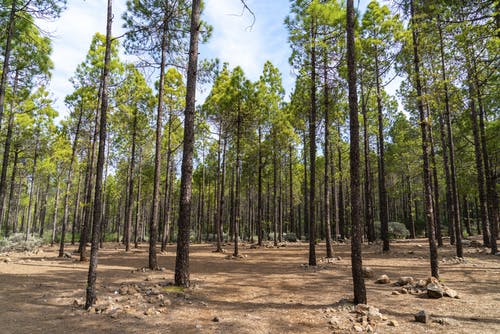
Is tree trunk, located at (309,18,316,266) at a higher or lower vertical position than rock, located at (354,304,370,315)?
higher

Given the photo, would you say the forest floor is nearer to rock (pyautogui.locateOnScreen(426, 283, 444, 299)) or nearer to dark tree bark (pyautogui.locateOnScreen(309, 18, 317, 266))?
rock (pyautogui.locateOnScreen(426, 283, 444, 299))

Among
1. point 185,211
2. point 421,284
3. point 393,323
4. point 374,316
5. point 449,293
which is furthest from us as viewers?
point 185,211

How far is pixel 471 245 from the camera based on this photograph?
1770 centimetres

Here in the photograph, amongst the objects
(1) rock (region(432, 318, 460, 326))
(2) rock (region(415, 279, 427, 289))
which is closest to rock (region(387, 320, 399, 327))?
(1) rock (region(432, 318, 460, 326))

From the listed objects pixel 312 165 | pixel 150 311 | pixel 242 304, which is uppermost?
pixel 312 165

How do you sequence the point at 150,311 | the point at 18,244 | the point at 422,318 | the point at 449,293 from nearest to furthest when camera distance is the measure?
the point at 422,318
the point at 150,311
the point at 449,293
the point at 18,244

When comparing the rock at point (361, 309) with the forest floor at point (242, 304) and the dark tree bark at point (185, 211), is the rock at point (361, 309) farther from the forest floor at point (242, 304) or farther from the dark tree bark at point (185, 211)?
the dark tree bark at point (185, 211)

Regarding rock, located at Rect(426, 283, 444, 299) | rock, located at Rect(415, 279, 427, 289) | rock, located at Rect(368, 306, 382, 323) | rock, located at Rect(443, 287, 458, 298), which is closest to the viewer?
rock, located at Rect(368, 306, 382, 323)

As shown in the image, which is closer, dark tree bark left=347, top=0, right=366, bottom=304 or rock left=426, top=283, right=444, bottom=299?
dark tree bark left=347, top=0, right=366, bottom=304

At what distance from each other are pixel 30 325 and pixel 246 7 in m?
8.61

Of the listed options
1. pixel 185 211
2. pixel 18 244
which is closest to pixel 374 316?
pixel 185 211

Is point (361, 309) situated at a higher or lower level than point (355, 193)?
lower

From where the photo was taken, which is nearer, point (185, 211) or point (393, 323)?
point (393, 323)

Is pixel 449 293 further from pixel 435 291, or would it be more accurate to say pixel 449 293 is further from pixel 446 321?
pixel 446 321
